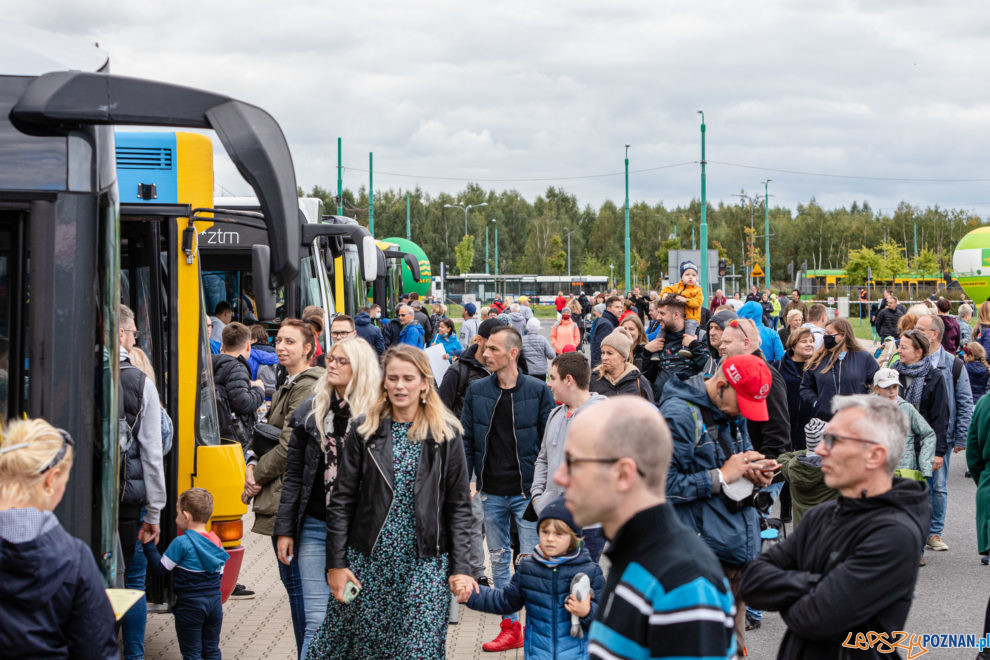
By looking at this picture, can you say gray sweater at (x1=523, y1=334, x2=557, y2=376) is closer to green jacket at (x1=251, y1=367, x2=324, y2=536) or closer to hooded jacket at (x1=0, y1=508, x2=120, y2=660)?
green jacket at (x1=251, y1=367, x2=324, y2=536)

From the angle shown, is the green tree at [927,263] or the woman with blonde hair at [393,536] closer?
the woman with blonde hair at [393,536]

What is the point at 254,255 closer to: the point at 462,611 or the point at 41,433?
the point at 462,611

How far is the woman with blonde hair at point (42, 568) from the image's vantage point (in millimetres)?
3154

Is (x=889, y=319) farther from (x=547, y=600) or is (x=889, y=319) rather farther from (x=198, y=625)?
(x=198, y=625)

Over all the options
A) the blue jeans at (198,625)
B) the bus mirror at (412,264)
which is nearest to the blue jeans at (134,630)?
the blue jeans at (198,625)

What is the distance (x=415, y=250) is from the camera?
140ft

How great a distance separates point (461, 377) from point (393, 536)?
3.17m

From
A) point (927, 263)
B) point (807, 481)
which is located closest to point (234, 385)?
point (807, 481)

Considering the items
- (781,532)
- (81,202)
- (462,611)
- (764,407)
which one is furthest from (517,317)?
(81,202)

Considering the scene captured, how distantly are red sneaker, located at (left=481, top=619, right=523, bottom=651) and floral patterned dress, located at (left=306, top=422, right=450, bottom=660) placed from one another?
1954mm

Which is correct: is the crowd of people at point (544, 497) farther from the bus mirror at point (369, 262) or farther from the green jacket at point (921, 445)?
the bus mirror at point (369, 262)

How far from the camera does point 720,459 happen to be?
5.35 meters

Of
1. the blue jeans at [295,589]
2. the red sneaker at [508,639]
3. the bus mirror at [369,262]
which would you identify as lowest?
the red sneaker at [508,639]

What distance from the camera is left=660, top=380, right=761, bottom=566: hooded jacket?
17.1ft
